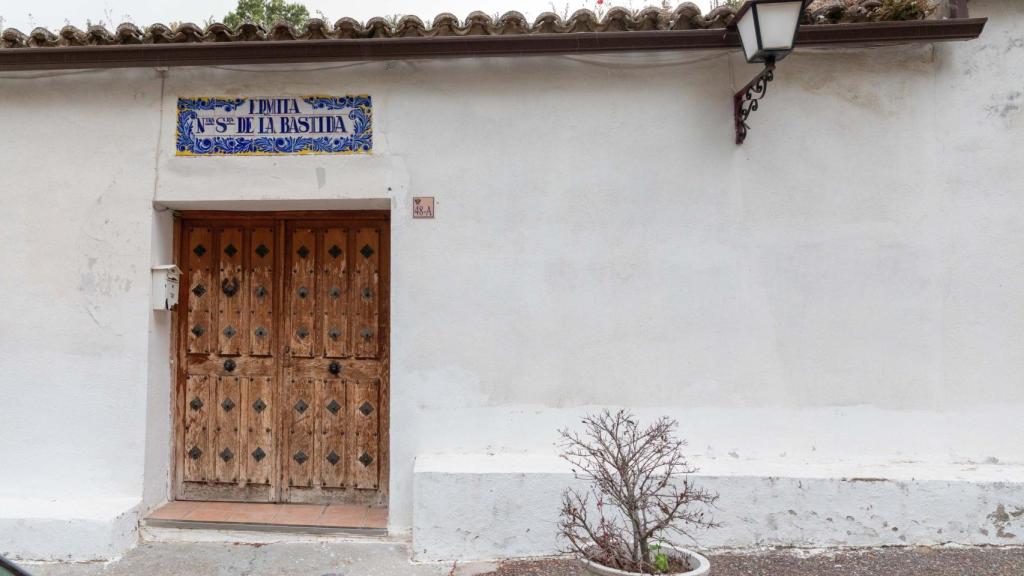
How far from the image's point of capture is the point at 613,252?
4.51 m

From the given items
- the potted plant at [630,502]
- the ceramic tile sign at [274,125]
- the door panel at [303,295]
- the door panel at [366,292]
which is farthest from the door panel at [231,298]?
the potted plant at [630,502]

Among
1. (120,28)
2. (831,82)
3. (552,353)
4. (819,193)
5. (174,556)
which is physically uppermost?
(120,28)

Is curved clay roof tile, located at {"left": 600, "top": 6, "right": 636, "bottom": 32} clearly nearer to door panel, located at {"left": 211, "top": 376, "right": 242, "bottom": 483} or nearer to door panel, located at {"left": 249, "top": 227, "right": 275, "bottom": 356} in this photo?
door panel, located at {"left": 249, "top": 227, "right": 275, "bottom": 356}

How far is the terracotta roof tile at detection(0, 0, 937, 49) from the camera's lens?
4.46 metres

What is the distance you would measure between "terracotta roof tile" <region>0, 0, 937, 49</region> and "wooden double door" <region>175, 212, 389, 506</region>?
120cm

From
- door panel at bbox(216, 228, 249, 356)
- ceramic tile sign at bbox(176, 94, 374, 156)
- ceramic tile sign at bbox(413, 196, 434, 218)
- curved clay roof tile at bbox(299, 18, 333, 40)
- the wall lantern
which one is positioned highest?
curved clay roof tile at bbox(299, 18, 333, 40)

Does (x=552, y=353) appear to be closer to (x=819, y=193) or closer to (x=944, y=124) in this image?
(x=819, y=193)

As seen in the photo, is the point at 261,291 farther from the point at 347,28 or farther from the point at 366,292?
the point at 347,28

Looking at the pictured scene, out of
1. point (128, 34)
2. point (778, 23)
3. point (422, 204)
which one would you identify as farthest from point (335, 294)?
point (778, 23)

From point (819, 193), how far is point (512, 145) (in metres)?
2.01

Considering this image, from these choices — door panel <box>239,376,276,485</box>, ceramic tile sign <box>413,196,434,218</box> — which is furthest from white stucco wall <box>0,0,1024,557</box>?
door panel <box>239,376,276,485</box>

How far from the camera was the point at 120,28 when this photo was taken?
455cm

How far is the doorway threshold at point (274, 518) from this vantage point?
4535mm

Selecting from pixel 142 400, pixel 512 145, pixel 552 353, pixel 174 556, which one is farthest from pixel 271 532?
pixel 512 145
